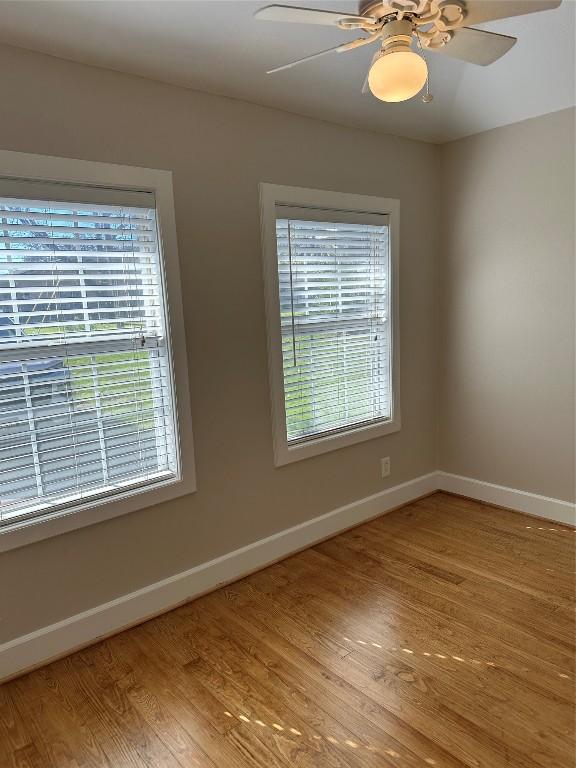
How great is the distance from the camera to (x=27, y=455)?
2010 mm

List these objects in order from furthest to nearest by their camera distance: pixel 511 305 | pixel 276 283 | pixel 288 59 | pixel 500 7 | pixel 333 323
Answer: pixel 511 305 < pixel 333 323 < pixel 276 283 < pixel 288 59 < pixel 500 7

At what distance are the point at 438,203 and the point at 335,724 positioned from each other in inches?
122

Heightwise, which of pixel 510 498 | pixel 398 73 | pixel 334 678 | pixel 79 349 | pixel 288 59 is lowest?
pixel 334 678

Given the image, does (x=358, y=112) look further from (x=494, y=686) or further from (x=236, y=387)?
(x=494, y=686)

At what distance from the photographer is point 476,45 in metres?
1.64

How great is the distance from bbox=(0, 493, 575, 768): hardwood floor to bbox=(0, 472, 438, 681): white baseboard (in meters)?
0.06

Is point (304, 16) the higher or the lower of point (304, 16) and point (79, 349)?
the higher

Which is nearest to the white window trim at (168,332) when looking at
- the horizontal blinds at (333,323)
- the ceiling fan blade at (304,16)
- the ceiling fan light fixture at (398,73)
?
the horizontal blinds at (333,323)

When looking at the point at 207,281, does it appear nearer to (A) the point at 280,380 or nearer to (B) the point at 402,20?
(A) the point at 280,380

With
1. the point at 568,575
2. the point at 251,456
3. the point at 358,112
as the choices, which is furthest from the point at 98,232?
the point at 568,575

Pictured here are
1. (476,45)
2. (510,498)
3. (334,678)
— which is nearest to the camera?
(476,45)

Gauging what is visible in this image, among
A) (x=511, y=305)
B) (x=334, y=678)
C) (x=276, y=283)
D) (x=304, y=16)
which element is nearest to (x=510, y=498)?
(x=511, y=305)

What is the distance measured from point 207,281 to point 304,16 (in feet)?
4.01

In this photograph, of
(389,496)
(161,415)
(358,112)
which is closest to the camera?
(161,415)
